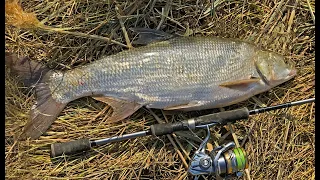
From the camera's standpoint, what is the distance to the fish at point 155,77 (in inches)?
119

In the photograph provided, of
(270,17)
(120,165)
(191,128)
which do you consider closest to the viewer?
(191,128)

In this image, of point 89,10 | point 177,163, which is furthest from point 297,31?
point 89,10

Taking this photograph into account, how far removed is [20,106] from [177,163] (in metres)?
1.29

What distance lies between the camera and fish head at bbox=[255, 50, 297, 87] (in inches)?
123

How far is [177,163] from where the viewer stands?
3.27 metres

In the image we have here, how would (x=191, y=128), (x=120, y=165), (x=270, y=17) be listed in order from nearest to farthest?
(x=191, y=128) → (x=120, y=165) → (x=270, y=17)

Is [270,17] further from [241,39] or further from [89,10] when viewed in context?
[89,10]

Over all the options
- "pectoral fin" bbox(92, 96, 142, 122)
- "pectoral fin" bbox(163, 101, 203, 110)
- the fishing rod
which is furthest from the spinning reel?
"pectoral fin" bbox(92, 96, 142, 122)

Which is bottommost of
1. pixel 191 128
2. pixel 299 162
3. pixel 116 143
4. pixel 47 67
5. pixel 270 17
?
pixel 299 162

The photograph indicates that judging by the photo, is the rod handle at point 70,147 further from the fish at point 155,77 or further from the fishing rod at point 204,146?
the fish at point 155,77

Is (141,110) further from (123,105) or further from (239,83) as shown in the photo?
(239,83)

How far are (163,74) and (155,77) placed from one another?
6 centimetres

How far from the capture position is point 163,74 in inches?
120

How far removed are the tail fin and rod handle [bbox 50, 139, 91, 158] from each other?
18cm
